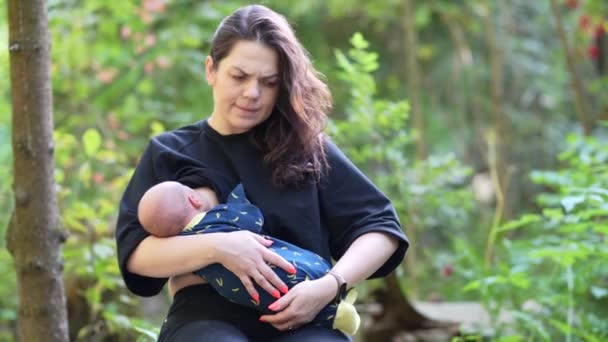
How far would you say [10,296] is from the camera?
5.50 m

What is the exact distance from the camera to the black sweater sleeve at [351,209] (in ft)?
8.06

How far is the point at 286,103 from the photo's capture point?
2443 mm

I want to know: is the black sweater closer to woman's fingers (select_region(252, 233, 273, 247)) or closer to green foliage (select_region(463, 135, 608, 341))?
woman's fingers (select_region(252, 233, 273, 247))

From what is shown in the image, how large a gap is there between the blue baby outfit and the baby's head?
0.12 feet

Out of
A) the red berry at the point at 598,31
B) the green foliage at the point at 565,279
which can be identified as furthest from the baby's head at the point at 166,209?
the red berry at the point at 598,31

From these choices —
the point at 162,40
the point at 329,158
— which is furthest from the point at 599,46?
the point at 329,158

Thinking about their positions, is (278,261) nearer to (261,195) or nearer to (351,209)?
(261,195)

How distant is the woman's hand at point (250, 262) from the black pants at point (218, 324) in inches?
4.2

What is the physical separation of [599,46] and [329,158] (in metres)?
5.07

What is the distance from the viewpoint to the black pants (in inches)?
86.3

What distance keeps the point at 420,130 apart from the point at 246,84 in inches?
140

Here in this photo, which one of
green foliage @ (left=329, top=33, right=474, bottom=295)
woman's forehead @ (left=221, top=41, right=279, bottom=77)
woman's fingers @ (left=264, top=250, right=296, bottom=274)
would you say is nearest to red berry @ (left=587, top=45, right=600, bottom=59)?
green foliage @ (left=329, top=33, right=474, bottom=295)

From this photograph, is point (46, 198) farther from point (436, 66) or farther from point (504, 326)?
point (436, 66)

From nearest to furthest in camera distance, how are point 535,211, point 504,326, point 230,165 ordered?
1. point 230,165
2. point 504,326
3. point 535,211
